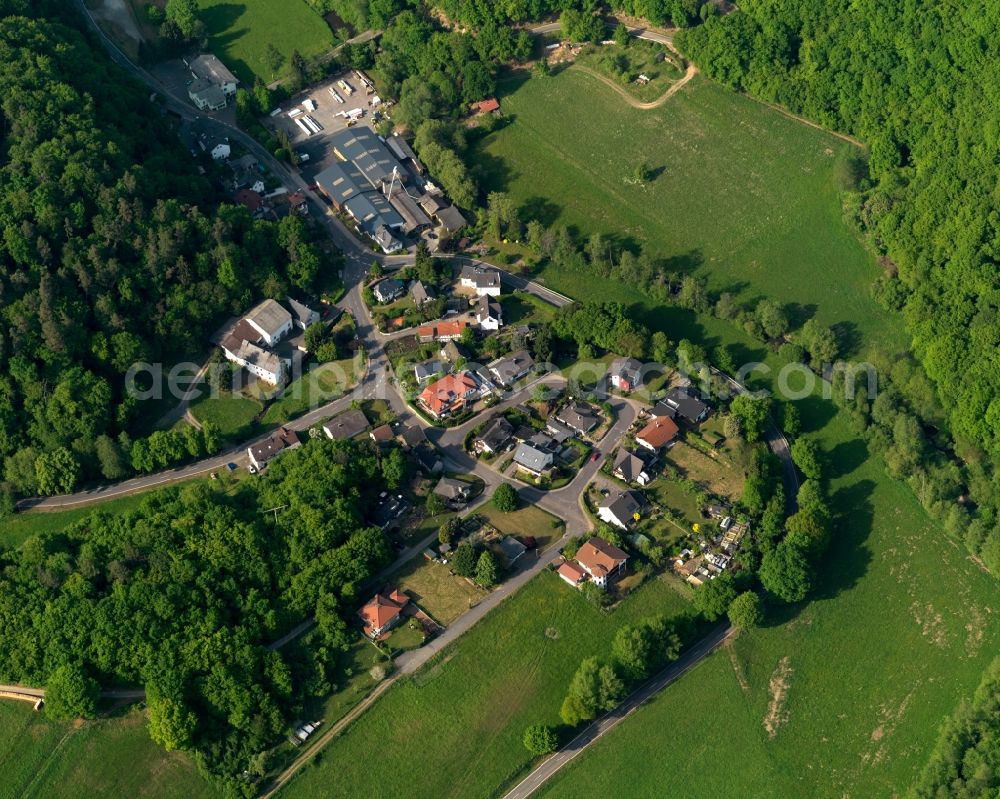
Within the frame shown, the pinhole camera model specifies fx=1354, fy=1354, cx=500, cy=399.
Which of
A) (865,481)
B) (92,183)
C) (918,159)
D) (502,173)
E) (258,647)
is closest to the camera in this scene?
(258,647)

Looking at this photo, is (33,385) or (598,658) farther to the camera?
(33,385)

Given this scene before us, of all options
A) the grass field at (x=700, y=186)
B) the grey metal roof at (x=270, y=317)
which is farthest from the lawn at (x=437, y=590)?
the grass field at (x=700, y=186)

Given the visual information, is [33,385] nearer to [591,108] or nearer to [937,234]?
[591,108]

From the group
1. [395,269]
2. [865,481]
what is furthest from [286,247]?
[865,481]

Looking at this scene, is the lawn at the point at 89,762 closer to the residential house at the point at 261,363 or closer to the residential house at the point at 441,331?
the residential house at the point at 261,363

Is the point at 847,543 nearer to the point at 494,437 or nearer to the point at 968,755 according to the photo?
the point at 968,755

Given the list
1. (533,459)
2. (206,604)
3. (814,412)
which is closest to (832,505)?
(814,412)

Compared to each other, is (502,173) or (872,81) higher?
(872,81)
